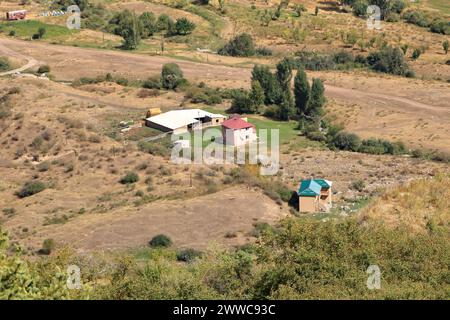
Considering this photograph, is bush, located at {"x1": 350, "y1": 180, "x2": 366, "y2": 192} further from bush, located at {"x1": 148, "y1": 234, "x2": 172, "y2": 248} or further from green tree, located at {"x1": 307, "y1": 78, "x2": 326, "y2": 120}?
green tree, located at {"x1": 307, "y1": 78, "x2": 326, "y2": 120}

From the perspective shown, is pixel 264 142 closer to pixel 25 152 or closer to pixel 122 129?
pixel 122 129

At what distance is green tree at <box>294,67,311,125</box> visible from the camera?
71.6m

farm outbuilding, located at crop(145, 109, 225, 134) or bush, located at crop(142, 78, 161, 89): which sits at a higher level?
bush, located at crop(142, 78, 161, 89)

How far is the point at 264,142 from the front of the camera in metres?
65.1

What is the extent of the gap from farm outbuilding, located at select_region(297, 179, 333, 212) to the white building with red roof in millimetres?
12673

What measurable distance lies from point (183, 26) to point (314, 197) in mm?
56955

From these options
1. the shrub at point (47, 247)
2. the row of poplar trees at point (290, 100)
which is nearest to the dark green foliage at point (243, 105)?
the row of poplar trees at point (290, 100)

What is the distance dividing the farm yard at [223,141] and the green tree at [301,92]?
5.4 inches

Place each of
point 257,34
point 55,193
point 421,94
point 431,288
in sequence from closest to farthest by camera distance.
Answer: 1. point 431,288
2. point 55,193
3. point 421,94
4. point 257,34

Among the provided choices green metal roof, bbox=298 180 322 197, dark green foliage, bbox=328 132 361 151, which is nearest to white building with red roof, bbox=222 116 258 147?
dark green foliage, bbox=328 132 361 151

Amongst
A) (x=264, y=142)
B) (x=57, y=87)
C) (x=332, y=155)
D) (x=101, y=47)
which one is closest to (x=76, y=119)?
(x=57, y=87)

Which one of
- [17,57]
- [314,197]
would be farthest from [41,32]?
[314,197]

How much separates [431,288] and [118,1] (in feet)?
319

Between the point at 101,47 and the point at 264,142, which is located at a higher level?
the point at 101,47
